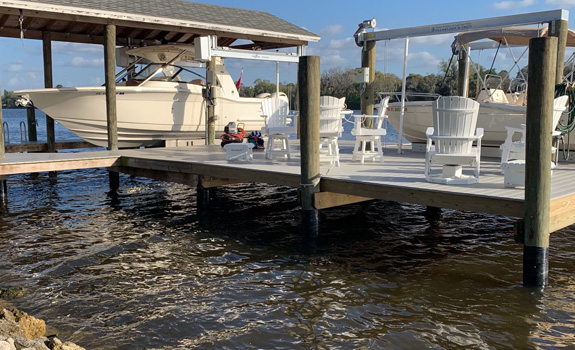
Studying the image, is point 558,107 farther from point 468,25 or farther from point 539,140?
point 468,25

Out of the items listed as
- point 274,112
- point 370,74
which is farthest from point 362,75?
point 274,112

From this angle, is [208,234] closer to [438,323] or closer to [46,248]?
[46,248]

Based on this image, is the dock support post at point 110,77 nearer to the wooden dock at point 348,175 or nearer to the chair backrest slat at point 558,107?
the wooden dock at point 348,175

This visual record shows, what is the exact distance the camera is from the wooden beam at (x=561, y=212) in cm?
554

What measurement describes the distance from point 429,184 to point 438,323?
1.91 m

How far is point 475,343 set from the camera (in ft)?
15.1

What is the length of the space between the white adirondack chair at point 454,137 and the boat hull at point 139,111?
671 centimetres

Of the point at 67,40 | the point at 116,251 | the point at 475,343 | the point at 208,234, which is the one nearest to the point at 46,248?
the point at 116,251

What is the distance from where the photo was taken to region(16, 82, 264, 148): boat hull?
12.7m

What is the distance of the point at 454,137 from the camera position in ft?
21.5

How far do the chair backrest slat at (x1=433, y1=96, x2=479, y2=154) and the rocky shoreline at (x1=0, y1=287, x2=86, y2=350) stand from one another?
461 centimetres

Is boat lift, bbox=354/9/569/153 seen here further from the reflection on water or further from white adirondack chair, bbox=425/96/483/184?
the reflection on water

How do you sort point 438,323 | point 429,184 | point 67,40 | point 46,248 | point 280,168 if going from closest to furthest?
point 438,323 < point 429,184 < point 46,248 < point 280,168 < point 67,40

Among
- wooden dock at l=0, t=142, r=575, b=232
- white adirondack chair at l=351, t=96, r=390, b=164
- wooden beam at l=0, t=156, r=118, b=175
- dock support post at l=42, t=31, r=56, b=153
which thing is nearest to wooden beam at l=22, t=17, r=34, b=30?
dock support post at l=42, t=31, r=56, b=153
